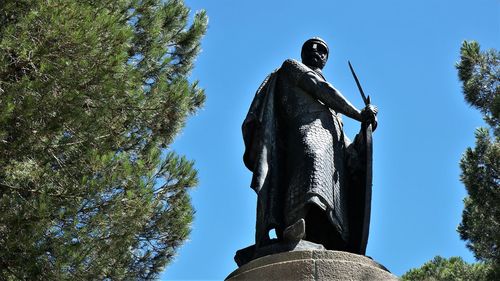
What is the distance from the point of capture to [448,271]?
46.2 ft

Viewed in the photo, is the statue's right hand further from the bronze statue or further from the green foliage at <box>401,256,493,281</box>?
the green foliage at <box>401,256,493,281</box>

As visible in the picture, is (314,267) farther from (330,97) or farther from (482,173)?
(482,173)

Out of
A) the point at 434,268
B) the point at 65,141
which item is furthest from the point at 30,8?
the point at 434,268

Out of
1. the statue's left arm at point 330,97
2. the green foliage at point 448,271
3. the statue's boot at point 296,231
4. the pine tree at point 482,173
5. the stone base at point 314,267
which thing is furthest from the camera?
the green foliage at point 448,271

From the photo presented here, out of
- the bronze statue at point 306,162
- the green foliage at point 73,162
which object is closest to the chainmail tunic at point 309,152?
the bronze statue at point 306,162

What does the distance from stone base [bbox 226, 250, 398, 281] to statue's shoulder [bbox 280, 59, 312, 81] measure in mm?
1762

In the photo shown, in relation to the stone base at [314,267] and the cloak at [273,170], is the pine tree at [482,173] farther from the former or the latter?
the stone base at [314,267]

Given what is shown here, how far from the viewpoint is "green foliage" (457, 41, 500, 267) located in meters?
11.5

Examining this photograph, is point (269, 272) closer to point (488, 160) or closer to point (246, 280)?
point (246, 280)

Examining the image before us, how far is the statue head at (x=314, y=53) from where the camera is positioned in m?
6.60

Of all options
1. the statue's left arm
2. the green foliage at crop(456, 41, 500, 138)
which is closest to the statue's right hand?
the statue's left arm

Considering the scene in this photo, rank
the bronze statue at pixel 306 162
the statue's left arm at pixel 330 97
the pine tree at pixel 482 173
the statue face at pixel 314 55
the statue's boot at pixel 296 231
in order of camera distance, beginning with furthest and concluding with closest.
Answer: the pine tree at pixel 482 173 < the statue face at pixel 314 55 < the statue's left arm at pixel 330 97 < the bronze statue at pixel 306 162 < the statue's boot at pixel 296 231

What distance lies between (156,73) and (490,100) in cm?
523

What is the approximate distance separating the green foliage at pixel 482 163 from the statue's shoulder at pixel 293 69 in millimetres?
5907
